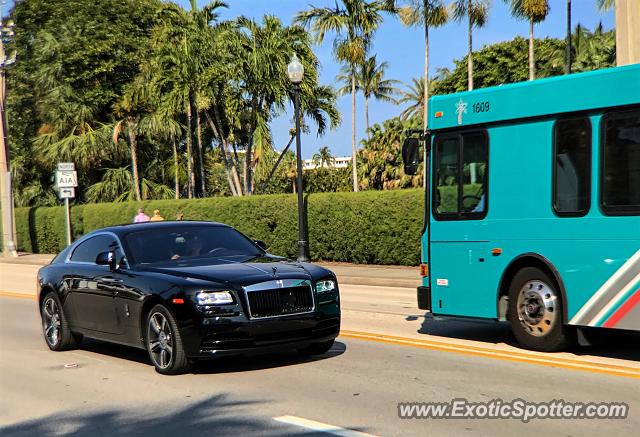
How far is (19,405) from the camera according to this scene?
7727 millimetres

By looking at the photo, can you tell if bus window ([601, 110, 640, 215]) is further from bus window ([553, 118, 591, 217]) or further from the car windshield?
the car windshield

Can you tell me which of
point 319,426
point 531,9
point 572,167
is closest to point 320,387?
point 319,426

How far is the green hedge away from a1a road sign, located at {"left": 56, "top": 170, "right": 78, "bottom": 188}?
327cm

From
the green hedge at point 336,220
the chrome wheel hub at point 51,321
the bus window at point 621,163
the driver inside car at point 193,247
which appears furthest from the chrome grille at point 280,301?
the green hedge at point 336,220

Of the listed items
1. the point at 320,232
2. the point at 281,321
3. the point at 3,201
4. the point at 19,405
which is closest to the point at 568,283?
the point at 281,321

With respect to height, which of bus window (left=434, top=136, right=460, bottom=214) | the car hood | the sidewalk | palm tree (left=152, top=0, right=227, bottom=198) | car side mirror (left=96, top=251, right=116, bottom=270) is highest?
palm tree (left=152, top=0, right=227, bottom=198)

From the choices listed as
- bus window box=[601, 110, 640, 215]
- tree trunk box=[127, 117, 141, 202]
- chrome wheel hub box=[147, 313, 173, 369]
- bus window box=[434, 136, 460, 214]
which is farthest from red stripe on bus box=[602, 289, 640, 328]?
tree trunk box=[127, 117, 141, 202]

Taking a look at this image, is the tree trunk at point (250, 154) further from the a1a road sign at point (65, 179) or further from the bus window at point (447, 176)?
the bus window at point (447, 176)

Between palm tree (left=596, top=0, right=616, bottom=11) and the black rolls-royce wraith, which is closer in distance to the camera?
the black rolls-royce wraith

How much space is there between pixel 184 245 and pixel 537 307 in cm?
398

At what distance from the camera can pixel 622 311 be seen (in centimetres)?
850

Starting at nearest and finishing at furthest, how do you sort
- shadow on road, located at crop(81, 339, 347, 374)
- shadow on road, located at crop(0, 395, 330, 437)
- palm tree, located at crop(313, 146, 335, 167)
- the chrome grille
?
shadow on road, located at crop(0, 395, 330, 437) → the chrome grille → shadow on road, located at crop(81, 339, 347, 374) → palm tree, located at crop(313, 146, 335, 167)

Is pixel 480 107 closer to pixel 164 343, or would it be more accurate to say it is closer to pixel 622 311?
pixel 622 311

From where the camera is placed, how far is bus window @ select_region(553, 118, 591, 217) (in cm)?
896
